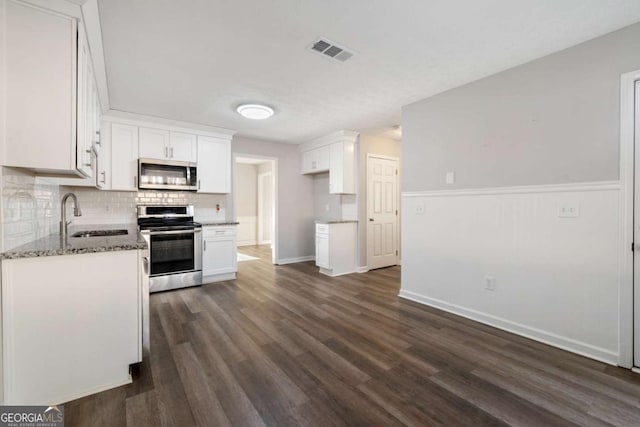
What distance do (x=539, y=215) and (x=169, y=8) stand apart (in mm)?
3430

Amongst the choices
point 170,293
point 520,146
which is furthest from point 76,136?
point 520,146

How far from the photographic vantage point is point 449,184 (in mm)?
3242

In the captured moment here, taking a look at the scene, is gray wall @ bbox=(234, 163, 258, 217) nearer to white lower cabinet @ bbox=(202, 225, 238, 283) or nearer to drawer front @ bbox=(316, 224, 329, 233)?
white lower cabinet @ bbox=(202, 225, 238, 283)

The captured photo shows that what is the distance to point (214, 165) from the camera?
4.83 m

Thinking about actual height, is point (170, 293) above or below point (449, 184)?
below

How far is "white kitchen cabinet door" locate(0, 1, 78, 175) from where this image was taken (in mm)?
1601

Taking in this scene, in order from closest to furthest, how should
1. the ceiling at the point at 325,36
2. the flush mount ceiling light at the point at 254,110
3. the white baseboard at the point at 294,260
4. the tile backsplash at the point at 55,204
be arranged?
the tile backsplash at the point at 55,204
the ceiling at the point at 325,36
the flush mount ceiling light at the point at 254,110
the white baseboard at the point at 294,260

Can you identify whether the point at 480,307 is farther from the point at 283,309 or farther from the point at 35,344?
the point at 35,344

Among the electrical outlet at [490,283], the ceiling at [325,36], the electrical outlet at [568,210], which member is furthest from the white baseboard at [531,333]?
the ceiling at [325,36]

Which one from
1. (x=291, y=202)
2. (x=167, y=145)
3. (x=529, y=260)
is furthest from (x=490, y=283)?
(x=167, y=145)

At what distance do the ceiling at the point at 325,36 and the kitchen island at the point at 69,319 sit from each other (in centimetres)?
171

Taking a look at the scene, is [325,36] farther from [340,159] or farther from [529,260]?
[340,159]

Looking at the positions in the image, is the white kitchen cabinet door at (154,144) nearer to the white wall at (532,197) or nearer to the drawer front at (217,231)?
the drawer front at (217,231)

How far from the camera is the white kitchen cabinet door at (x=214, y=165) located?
185 inches
